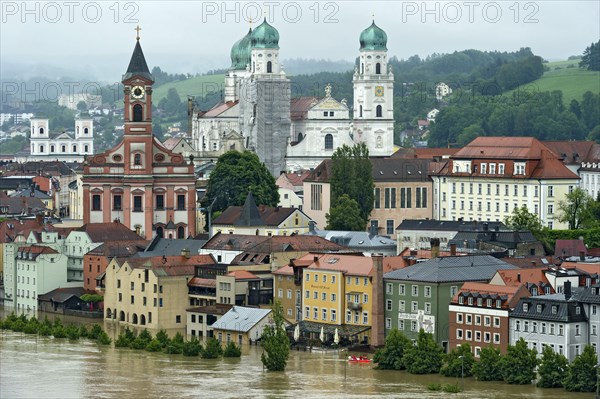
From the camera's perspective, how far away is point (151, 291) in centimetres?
8612

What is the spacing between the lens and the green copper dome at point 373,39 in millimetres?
151125

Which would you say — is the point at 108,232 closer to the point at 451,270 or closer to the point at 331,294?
the point at 331,294

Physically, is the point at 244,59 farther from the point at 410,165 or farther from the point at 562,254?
the point at 562,254

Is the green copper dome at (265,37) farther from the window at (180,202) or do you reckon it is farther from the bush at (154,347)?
the bush at (154,347)

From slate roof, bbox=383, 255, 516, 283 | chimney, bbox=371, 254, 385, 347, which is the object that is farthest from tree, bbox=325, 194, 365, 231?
chimney, bbox=371, 254, 385, 347

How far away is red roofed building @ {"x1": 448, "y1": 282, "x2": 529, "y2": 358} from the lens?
72500 millimetres

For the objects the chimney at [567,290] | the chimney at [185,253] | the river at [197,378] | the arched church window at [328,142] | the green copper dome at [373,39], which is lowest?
the river at [197,378]

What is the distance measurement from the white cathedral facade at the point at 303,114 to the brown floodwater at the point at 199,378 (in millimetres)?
68446

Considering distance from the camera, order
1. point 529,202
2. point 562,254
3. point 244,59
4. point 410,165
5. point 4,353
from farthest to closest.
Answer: point 244,59
point 410,165
point 529,202
point 562,254
point 4,353

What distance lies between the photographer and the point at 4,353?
78.0m

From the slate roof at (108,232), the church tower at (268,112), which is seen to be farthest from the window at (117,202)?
the church tower at (268,112)

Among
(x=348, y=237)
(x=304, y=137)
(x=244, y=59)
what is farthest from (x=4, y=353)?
(x=244, y=59)

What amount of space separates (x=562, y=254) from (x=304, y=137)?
59.1 meters

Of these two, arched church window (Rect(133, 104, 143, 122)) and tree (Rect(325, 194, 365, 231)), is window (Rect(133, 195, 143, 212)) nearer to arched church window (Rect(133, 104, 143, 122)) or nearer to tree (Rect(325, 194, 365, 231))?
arched church window (Rect(133, 104, 143, 122))
